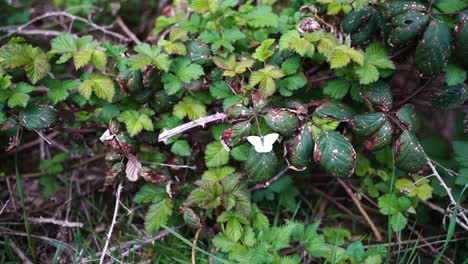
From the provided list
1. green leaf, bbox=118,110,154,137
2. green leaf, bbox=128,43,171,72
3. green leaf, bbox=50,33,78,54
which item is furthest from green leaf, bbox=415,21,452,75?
green leaf, bbox=50,33,78,54

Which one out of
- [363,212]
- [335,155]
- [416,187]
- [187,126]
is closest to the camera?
[335,155]

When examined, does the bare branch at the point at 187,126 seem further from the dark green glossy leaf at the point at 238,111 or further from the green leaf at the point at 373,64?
the green leaf at the point at 373,64

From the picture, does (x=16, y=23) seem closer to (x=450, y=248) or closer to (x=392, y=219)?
(x=392, y=219)

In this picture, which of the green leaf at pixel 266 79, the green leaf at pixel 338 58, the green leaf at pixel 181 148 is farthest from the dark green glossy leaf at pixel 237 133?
the green leaf at pixel 338 58

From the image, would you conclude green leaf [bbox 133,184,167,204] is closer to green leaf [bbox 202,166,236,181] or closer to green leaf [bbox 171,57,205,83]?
green leaf [bbox 202,166,236,181]

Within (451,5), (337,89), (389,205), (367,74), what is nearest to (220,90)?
(337,89)

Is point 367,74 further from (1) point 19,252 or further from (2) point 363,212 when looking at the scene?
(1) point 19,252

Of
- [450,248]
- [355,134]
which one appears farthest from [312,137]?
[450,248]
